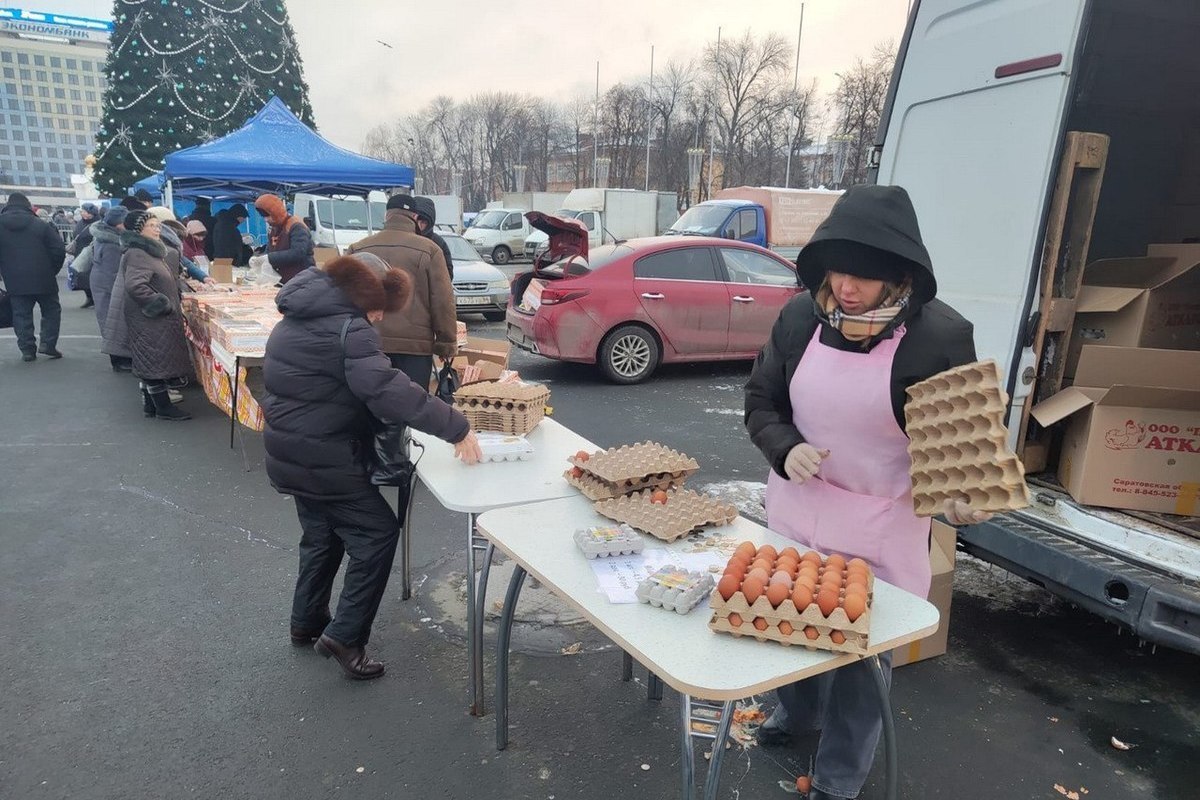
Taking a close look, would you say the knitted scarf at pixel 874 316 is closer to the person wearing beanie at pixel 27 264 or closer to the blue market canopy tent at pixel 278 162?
the person wearing beanie at pixel 27 264

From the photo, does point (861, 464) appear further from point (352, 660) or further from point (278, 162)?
point (278, 162)

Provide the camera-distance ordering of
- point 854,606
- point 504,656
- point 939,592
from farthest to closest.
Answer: point 939,592 < point 504,656 < point 854,606

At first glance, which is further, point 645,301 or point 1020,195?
point 645,301

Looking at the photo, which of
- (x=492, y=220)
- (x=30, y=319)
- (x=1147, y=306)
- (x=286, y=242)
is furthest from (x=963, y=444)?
(x=492, y=220)

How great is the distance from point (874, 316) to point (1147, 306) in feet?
7.99

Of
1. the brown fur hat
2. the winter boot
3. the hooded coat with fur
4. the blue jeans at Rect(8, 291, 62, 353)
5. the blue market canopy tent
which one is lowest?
the winter boot

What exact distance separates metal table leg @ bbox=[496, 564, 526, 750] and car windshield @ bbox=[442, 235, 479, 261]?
37.8ft

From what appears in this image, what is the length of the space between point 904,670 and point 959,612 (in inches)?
29.5

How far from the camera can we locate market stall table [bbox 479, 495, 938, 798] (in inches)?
63.7

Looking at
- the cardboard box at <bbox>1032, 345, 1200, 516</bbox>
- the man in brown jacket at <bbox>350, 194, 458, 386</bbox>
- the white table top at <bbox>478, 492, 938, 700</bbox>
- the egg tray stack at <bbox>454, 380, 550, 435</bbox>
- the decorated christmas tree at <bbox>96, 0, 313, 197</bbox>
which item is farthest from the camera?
the decorated christmas tree at <bbox>96, 0, 313, 197</bbox>

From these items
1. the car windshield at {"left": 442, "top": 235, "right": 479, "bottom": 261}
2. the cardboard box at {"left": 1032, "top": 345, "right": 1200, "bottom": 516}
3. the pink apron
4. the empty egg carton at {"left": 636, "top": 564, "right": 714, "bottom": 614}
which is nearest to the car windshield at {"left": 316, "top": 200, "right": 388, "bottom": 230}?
the car windshield at {"left": 442, "top": 235, "right": 479, "bottom": 261}

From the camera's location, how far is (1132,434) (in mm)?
3326

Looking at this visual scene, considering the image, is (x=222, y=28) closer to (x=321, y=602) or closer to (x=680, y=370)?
(x=680, y=370)

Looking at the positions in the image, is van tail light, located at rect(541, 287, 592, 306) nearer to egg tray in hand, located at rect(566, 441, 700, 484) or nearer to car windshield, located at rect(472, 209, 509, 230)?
egg tray in hand, located at rect(566, 441, 700, 484)
